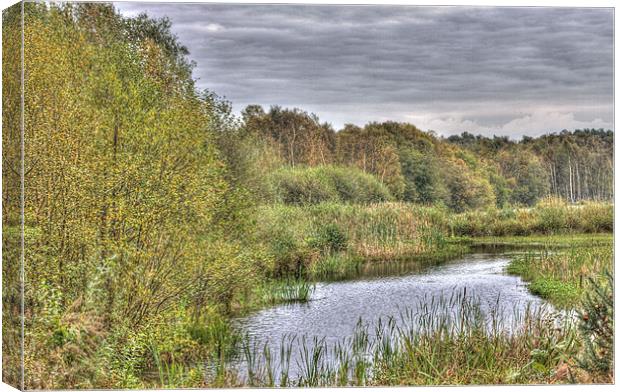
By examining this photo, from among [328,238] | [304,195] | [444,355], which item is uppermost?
[304,195]

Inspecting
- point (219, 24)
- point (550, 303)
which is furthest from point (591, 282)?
point (219, 24)

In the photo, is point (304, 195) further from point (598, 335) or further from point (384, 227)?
point (598, 335)

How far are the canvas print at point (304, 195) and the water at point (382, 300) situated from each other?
0.02 meters

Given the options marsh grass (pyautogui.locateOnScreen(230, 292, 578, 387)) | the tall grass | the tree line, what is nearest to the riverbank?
marsh grass (pyautogui.locateOnScreen(230, 292, 578, 387))

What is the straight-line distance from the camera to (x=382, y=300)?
9859 millimetres

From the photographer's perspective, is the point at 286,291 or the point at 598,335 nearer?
the point at 598,335

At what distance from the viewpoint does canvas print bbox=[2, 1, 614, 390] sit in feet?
30.3

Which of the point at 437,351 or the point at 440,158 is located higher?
the point at 440,158

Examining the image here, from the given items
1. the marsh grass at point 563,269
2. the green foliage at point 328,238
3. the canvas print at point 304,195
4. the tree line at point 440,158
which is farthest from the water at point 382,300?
the tree line at point 440,158

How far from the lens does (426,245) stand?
1052cm

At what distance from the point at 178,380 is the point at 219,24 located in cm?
350

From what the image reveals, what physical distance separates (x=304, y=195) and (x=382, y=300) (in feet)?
4.57

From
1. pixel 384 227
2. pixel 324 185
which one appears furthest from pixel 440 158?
pixel 324 185

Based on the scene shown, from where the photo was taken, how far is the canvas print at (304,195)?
364 inches
